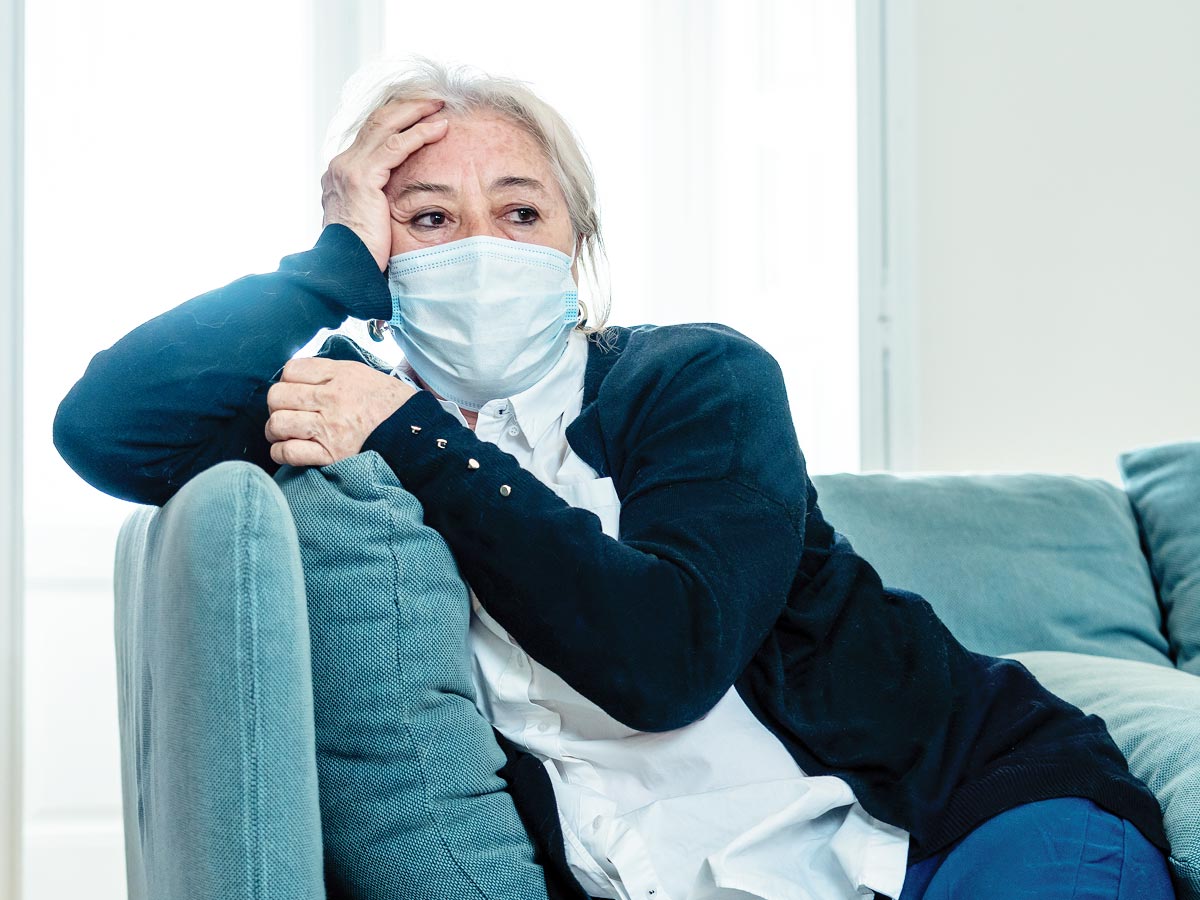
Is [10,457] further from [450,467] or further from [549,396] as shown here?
[450,467]

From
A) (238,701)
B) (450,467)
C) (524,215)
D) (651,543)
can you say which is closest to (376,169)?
(524,215)

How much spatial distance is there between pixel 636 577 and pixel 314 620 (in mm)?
256

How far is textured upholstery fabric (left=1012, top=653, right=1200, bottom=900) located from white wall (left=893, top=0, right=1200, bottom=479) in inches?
59.6

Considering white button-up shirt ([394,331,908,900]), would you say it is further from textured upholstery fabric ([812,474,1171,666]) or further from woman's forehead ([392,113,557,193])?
Result: textured upholstery fabric ([812,474,1171,666])

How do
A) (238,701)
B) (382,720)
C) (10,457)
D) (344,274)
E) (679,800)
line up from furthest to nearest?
(10,457), (344,274), (679,800), (382,720), (238,701)

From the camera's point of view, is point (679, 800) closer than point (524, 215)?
Yes

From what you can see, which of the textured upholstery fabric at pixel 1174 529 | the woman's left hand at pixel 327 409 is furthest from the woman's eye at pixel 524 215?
the textured upholstery fabric at pixel 1174 529

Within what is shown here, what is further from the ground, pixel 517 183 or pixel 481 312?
pixel 517 183

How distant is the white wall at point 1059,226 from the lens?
9.52ft

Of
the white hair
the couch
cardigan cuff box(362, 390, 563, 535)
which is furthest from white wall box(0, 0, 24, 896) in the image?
cardigan cuff box(362, 390, 563, 535)

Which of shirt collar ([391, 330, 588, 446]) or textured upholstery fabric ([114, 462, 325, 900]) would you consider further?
shirt collar ([391, 330, 588, 446])

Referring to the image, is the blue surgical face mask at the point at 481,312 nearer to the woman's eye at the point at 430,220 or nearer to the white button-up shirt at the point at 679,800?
the woman's eye at the point at 430,220

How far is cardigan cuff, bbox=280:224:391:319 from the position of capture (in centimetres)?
113

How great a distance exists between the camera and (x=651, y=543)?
3.19ft
